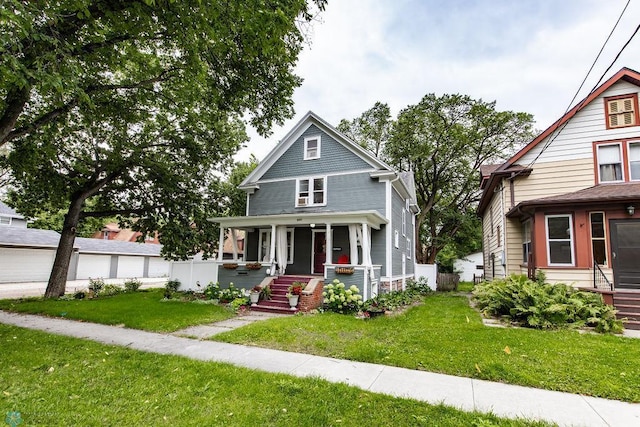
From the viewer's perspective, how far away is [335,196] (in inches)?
543

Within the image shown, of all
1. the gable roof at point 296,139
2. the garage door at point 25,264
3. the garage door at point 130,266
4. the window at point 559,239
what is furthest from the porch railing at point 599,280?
the garage door at point 130,266

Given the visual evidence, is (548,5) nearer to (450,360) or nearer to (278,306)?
(450,360)

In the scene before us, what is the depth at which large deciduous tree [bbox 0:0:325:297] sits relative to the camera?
5754 mm

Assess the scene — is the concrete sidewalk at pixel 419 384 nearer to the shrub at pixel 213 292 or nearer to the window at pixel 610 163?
the shrub at pixel 213 292

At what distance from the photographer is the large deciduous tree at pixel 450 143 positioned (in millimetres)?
21688

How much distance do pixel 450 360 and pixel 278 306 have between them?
6.64 metres

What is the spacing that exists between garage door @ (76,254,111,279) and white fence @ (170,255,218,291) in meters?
16.6

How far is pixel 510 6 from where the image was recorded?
7.37 meters

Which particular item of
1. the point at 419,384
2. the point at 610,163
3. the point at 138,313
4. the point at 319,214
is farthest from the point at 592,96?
the point at 138,313

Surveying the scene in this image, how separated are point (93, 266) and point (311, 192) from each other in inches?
918

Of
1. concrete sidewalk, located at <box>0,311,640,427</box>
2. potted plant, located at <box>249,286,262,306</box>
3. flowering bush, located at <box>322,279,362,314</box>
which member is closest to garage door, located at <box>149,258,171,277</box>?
Result: potted plant, located at <box>249,286,262,306</box>

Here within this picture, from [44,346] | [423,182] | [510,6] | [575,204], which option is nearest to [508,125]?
[423,182]

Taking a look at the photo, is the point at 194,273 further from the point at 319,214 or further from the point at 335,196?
the point at 335,196

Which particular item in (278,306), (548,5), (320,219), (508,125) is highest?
(508,125)
